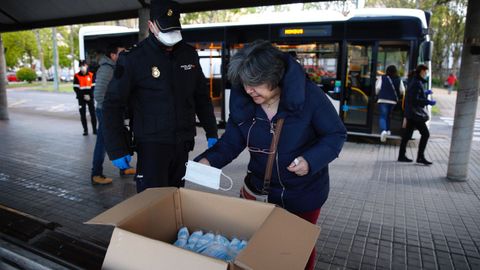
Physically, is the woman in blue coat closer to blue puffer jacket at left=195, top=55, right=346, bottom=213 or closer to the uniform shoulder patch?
blue puffer jacket at left=195, top=55, right=346, bottom=213

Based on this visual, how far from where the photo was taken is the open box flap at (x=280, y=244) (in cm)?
132

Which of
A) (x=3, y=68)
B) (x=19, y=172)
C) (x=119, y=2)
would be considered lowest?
(x=19, y=172)

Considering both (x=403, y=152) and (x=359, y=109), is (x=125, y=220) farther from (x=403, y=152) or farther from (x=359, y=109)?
(x=359, y=109)

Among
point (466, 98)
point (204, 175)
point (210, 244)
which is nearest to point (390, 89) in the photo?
point (466, 98)

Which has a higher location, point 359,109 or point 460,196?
point 359,109

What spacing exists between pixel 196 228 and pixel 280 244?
62 centimetres

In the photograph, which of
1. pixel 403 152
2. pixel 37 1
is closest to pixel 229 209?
pixel 403 152

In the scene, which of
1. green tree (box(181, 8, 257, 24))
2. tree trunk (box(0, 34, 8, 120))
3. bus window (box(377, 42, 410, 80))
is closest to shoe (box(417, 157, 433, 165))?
bus window (box(377, 42, 410, 80))

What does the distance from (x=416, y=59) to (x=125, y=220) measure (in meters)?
8.17

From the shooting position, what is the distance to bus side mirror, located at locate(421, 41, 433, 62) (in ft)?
25.7

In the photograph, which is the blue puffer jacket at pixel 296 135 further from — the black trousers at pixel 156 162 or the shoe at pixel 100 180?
the shoe at pixel 100 180

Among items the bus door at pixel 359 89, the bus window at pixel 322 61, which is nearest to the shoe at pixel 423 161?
the bus door at pixel 359 89

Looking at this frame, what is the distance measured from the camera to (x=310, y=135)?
6.89 ft

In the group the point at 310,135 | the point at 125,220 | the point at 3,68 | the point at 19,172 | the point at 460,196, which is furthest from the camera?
the point at 3,68
